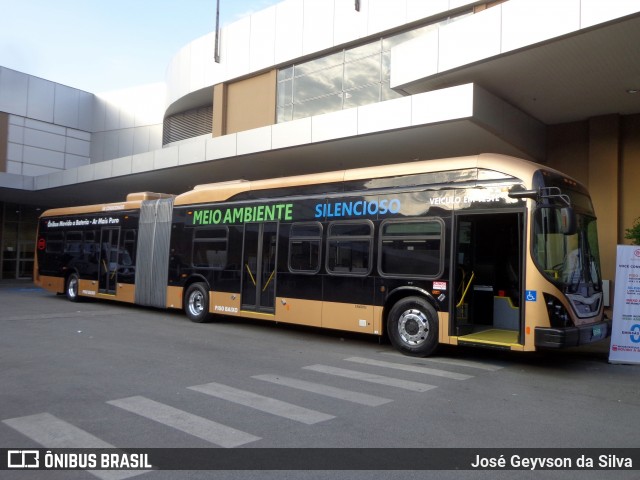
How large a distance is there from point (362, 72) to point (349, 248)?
820cm

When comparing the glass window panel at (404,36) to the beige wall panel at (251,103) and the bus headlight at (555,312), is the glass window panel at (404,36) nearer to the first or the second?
the beige wall panel at (251,103)

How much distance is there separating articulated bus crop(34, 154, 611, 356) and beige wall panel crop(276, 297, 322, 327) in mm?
27

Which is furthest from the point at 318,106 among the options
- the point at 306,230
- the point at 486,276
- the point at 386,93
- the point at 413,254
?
the point at 486,276

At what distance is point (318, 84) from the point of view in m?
18.1

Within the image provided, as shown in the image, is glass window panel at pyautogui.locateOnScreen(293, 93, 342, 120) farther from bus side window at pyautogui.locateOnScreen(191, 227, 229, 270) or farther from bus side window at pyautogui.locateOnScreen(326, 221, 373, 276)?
bus side window at pyautogui.locateOnScreen(326, 221, 373, 276)

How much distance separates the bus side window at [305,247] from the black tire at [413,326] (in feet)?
6.92

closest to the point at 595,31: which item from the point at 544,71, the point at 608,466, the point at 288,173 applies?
the point at 544,71

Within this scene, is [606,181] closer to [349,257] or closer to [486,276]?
[486,276]

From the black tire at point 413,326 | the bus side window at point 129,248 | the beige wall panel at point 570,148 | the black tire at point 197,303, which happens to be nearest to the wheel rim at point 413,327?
the black tire at point 413,326

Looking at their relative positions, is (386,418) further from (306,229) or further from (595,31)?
(595,31)

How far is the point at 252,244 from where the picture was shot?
41.8 ft

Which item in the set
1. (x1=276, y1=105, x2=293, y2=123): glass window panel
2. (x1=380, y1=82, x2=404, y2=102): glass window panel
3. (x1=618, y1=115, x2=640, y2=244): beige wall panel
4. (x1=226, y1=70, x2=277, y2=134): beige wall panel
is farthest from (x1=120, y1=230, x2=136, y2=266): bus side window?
(x1=618, y1=115, x2=640, y2=244): beige wall panel

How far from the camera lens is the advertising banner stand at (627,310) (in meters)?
9.93

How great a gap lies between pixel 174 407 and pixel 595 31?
952cm
